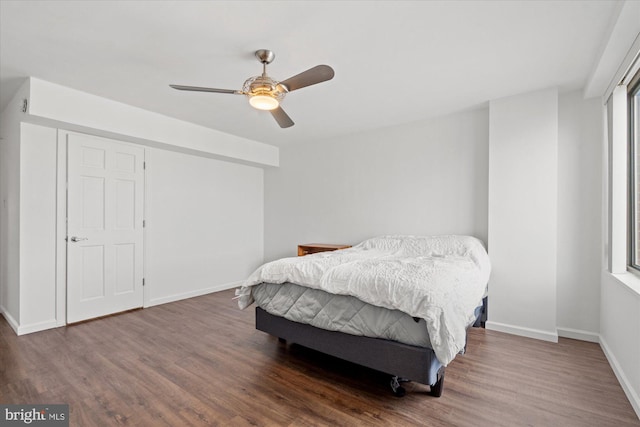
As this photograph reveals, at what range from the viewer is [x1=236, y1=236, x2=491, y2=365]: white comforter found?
69.3 inches

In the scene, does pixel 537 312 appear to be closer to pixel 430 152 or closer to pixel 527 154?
pixel 527 154

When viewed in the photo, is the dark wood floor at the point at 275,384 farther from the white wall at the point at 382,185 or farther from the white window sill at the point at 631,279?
the white wall at the point at 382,185

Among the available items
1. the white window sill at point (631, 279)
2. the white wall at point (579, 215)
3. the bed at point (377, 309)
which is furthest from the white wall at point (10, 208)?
the white wall at point (579, 215)

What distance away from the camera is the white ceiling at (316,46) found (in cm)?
189

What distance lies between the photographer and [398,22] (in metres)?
2.00

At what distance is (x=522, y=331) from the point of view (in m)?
3.04

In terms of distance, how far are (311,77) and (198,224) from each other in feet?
11.0

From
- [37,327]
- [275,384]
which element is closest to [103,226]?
[37,327]

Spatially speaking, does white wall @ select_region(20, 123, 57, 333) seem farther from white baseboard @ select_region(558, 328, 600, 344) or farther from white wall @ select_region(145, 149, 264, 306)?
white baseboard @ select_region(558, 328, 600, 344)

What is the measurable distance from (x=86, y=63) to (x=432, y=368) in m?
3.50

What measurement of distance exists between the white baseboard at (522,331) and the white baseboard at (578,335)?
200 mm

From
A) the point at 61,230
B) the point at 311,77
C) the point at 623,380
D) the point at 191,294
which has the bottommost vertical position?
the point at 191,294

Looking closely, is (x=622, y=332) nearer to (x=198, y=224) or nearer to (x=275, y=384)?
(x=275, y=384)

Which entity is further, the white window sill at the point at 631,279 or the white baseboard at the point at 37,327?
the white baseboard at the point at 37,327
